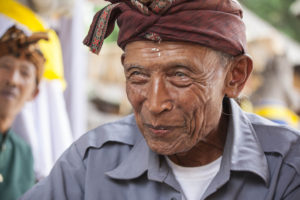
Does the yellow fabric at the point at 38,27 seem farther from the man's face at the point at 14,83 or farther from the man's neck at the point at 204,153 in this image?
the man's neck at the point at 204,153

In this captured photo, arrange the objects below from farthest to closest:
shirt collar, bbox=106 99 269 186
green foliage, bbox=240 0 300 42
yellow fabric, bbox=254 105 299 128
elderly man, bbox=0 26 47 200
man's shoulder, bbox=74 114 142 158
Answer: green foliage, bbox=240 0 300 42 → yellow fabric, bbox=254 105 299 128 → elderly man, bbox=0 26 47 200 → man's shoulder, bbox=74 114 142 158 → shirt collar, bbox=106 99 269 186

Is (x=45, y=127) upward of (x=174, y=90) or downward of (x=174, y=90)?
downward

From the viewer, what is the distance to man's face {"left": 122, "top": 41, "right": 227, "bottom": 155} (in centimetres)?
139

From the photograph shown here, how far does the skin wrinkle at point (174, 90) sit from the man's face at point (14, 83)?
104 cm

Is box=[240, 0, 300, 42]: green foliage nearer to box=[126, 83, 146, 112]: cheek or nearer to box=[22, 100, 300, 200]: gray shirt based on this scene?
box=[22, 100, 300, 200]: gray shirt

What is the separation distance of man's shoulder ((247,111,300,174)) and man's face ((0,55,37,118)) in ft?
4.50

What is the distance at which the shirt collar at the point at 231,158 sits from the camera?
1480 mm

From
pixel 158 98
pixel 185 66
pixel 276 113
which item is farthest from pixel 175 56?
pixel 276 113

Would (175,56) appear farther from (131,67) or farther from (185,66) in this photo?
(131,67)

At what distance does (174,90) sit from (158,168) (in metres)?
0.36

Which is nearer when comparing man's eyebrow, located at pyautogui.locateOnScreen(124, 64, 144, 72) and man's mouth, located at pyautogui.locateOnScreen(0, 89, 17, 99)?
man's eyebrow, located at pyautogui.locateOnScreen(124, 64, 144, 72)

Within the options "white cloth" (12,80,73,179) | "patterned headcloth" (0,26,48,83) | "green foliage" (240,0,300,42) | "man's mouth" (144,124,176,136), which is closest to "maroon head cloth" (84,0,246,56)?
"man's mouth" (144,124,176,136)

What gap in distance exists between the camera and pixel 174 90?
1.41 m

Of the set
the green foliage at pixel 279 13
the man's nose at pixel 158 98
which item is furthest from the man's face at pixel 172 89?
the green foliage at pixel 279 13
